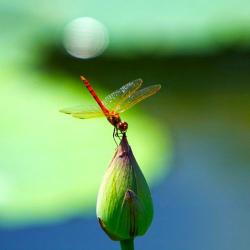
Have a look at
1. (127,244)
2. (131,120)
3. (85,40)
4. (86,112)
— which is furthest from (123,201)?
(85,40)

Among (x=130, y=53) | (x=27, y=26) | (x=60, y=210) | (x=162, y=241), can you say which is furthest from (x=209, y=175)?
(x=27, y=26)

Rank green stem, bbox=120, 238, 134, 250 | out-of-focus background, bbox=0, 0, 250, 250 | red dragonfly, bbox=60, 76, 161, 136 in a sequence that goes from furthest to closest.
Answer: out-of-focus background, bbox=0, 0, 250, 250, red dragonfly, bbox=60, 76, 161, 136, green stem, bbox=120, 238, 134, 250

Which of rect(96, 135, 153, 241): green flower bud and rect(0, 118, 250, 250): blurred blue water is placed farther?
rect(0, 118, 250, 250): blurred blue water

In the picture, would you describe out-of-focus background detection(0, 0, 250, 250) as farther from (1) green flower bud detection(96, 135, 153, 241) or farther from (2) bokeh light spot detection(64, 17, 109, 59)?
(1) green flower bud detection(96, 135, 153, 241)

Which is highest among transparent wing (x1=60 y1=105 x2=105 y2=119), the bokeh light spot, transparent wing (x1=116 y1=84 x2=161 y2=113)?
the bokeh light spot

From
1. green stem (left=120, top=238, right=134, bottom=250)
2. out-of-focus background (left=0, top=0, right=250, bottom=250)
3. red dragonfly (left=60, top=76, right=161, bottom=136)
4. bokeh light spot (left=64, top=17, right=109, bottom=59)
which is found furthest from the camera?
bokeh light spot (left=64, top=17, right=109, bottom=59)

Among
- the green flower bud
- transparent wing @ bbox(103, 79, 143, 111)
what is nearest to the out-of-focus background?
transparent wing @ bbox(103, 79, 143, 111)

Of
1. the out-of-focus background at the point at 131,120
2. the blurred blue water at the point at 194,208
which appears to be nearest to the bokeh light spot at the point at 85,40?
the out-of-focus background at the point at 131,120
